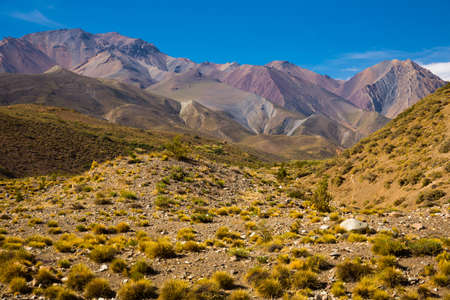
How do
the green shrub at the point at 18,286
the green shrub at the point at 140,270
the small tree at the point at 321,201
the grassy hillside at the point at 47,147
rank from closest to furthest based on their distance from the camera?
the green shrub at the point at 18,286, the green shrub at the point at 140,270, the small tree at the point at 321,201, the grassy hillside at the point at 47,147

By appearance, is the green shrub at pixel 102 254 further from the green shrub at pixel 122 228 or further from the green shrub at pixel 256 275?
the green shrub at pixel 256 275

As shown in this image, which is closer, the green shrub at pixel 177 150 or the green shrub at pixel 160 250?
the green shrub at pixel 160 250

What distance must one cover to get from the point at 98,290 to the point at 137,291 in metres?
1.17

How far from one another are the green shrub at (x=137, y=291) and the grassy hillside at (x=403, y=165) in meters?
19.1

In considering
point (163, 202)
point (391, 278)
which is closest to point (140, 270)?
point (391, 278)

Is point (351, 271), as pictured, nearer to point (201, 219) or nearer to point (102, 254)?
point (102, 254)

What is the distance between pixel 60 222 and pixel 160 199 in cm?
644

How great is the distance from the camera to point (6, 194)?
2695 centimetres

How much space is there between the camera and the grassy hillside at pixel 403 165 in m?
21.9

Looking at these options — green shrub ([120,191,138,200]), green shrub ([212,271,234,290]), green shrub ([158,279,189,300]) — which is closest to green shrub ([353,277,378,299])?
green shrub ([212,271,234,290])

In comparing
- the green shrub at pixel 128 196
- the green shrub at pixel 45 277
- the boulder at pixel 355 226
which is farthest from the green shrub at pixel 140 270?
the green shrub at pixel 128 196

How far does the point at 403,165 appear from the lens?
27547 mm

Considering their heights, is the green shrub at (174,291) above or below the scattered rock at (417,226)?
below

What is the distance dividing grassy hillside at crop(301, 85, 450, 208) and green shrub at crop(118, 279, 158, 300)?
750 inches
